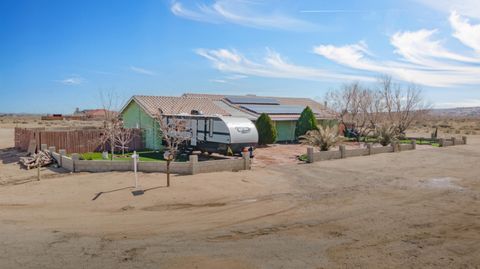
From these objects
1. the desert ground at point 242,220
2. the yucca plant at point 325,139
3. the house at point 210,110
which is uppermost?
the house at point 210,110

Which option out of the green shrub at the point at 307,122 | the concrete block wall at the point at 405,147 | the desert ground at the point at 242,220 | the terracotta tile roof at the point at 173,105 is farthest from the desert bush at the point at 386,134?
the terracotta tile roof at the point at 173,105

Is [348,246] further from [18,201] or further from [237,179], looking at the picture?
[18,201]

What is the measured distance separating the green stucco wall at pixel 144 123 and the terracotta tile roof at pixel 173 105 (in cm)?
61

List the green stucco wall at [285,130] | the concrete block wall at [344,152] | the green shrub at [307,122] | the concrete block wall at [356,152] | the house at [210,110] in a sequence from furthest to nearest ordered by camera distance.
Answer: the green stucco wall at [285,130]
the green shrub at [307,122]
the house at [210,110]
the concrete block wall at [356,152]
the concrete block wall at [344,152]

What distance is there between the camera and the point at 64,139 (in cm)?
2241

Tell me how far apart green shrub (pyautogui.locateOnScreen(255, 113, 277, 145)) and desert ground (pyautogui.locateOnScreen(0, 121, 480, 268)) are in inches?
435

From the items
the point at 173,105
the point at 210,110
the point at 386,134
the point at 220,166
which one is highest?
the point at 173,105

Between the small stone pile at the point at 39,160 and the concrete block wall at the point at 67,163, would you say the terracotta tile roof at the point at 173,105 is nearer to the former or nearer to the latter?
the small stone pile at the point at 39,160

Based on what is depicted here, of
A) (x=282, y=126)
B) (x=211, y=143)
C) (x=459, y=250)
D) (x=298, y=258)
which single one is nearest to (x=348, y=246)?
(x=298, y=258)

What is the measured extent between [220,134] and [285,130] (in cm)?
1345

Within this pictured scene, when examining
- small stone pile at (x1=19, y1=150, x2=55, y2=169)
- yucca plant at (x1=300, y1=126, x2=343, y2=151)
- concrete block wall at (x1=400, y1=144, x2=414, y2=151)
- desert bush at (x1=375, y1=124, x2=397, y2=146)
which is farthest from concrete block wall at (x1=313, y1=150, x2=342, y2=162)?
small stone pile at (x1=19, y1=150, x2=55, y2=169)

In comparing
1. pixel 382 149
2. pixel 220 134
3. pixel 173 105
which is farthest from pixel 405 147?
pixel 173 105

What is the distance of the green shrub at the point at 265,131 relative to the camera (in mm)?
28375

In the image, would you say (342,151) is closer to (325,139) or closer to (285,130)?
(325,139)
